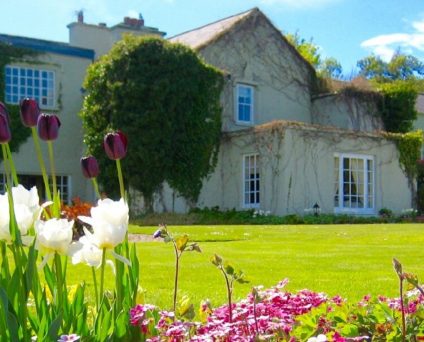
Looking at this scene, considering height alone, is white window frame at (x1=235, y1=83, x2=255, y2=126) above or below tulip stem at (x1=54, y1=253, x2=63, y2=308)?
above

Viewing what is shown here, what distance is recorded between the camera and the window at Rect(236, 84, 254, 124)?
1000 inches

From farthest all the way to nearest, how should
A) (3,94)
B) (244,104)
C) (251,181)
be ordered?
(244,104) → (3,94) → (251,181)

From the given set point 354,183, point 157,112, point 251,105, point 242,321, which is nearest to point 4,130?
point 242,321

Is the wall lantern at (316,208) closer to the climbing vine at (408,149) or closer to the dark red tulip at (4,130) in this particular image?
the climbing vine at (408,149)

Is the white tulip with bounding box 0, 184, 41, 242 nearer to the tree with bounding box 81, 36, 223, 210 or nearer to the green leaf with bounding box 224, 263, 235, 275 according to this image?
the green leaf with bounding box 224, 263, 235, 275

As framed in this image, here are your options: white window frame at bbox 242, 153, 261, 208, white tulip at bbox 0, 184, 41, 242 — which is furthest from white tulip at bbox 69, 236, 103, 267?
white window frame at bbox 242, 153, 261, 208

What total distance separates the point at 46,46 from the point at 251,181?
833 cm

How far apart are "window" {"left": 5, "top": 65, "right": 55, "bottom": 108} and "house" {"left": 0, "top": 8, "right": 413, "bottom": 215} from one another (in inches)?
9.2

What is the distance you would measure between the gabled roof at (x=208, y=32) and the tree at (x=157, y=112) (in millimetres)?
2105

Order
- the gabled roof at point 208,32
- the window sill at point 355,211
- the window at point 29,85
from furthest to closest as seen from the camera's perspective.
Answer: the gabled roof at point 208,32 → the window at point 29,85 → the window sill at point 355,211

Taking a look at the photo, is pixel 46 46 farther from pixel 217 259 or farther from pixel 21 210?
pixel 217 259

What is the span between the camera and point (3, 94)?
23.4 metres

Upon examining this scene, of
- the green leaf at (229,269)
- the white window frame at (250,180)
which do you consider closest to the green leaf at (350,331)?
the green leaf at (229,269)

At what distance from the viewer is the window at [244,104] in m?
25.4
